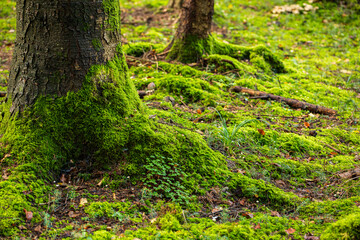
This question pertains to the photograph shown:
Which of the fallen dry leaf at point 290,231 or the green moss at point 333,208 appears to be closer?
the fallen dry leaf at point 290,231

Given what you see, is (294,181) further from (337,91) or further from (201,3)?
(201,3)

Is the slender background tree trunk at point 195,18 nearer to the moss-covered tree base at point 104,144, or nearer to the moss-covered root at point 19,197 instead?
the moss-covered tree base at point 104,144

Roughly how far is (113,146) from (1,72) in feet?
13.6

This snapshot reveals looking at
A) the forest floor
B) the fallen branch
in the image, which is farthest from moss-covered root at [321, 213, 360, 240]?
the fallen branch

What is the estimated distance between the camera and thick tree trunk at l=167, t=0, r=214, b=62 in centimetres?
618

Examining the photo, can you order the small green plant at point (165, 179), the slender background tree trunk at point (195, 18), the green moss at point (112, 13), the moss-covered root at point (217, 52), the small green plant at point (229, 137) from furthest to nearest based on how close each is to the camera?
the moss-covered root at point (217, 52) < the slender background tree trunk at point (195, 18) < the small green plant at point (229, 137) < the green moss at point (112, 13) < the small green plant at point (165, 179)

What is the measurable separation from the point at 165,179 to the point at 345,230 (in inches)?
65.1

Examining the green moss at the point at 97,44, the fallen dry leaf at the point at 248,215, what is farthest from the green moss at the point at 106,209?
the green moss at the point at 97,44

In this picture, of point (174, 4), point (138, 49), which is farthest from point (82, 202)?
point (174, 4)

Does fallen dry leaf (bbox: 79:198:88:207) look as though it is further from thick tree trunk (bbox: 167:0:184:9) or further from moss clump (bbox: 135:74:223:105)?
thick tree trunk (bbox: 167:0:184:9)

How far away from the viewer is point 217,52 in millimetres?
6848

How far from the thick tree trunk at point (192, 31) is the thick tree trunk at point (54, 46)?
10.9ft

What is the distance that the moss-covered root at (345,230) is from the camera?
2541mm

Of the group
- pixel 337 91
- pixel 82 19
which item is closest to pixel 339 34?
pixel 337 91
